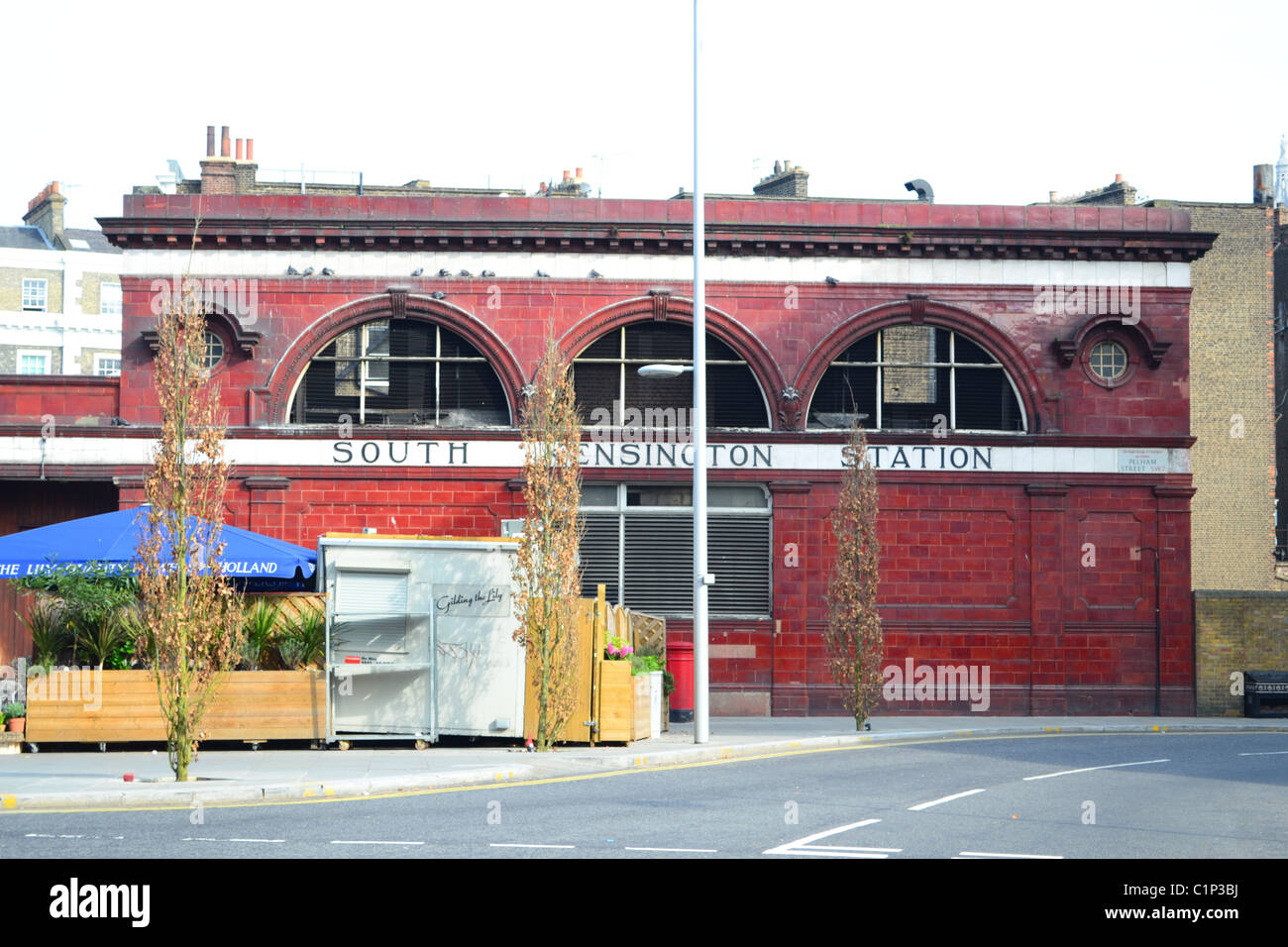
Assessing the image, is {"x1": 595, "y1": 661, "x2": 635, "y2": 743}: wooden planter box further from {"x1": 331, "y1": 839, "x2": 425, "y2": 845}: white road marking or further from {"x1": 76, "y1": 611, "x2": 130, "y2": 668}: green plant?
{"x1": 331, "y1": 839, "x2": 425, "y2": 845}: white road marking

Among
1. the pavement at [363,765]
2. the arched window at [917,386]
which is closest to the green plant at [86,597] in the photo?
the pavement at [363,765]

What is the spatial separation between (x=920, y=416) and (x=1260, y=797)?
14.1 meters

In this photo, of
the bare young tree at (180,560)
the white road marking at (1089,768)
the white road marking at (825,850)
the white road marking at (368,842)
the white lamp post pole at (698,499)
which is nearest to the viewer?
the white road marking at (825,850)

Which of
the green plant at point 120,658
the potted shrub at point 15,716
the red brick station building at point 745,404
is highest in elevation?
the red brick station building at point 745,404

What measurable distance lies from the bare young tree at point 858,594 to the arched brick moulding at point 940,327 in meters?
3.93

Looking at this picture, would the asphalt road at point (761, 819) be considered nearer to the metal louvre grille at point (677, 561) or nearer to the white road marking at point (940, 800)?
the white road marking at point (940, 800)

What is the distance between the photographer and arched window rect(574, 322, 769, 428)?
29.1 m

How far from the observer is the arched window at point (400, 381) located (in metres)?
28.8

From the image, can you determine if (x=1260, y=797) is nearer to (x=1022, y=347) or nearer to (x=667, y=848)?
(x=667, y=848)

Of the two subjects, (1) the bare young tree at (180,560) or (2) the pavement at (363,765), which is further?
(1) the bare young tree at (180,560)

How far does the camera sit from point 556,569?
65.5 feet

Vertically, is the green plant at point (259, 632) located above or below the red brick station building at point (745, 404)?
below

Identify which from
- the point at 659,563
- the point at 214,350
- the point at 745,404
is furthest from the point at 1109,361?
the point at 214,350
